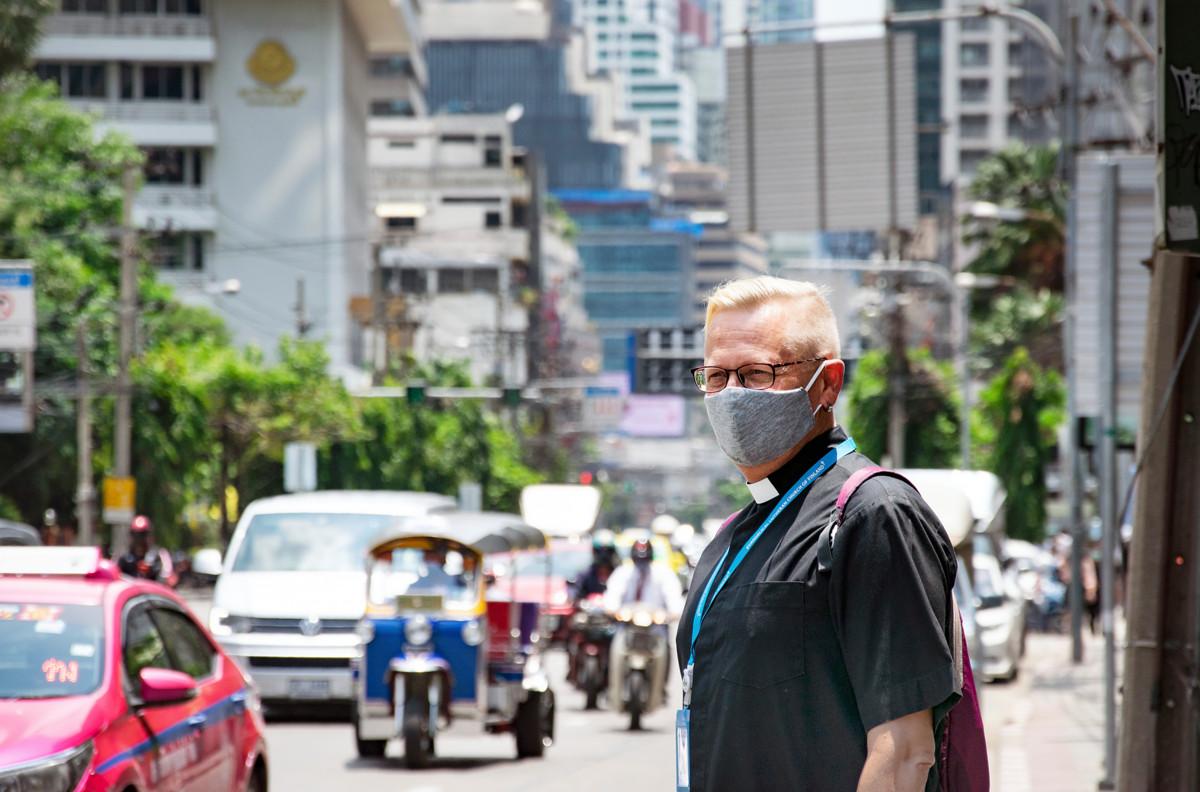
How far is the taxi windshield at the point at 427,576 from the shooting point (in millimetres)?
17266

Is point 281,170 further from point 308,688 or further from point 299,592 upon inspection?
point 308,688

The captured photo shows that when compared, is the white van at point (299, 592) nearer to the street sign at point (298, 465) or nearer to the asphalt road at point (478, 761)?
the asphalt road at point (478, 761)

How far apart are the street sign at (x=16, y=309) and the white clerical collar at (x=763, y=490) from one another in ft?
102

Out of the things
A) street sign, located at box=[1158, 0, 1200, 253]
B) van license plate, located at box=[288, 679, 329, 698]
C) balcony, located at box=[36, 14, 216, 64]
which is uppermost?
balcony, located at box=[36, 14, 216, 64]

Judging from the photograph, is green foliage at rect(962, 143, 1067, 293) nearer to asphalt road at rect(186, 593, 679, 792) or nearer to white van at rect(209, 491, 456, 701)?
white van at rect(209, 491, 456, 701)

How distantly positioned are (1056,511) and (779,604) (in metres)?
79.7

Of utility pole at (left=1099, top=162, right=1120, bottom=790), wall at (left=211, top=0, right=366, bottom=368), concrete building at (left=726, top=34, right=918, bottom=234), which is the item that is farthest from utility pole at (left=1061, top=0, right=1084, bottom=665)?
wall at (left=211, top=0, right=366, bottom=368)

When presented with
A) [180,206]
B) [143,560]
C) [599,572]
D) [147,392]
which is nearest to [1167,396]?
[143,560]

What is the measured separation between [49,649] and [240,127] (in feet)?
270

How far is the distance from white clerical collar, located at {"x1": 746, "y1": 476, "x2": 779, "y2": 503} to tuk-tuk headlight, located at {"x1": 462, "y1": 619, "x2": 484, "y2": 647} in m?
12.5

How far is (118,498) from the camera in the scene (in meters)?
39.0

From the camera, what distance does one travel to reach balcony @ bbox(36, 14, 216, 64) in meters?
87.1

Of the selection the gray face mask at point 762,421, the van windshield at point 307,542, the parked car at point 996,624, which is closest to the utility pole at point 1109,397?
the van windshield at point 307,542

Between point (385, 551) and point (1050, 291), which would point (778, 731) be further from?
point (1050, 291)
